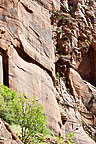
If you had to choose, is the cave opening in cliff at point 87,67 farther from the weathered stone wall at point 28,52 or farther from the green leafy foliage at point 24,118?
the green leafy foliage at point 24,118

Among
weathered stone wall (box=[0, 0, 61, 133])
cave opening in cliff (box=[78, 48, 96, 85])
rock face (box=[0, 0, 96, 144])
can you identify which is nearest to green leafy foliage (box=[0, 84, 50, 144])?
rock face (box=[0, 0, 96, 144])

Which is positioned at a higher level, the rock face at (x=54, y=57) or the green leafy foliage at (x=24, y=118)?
the rock face at (x=54, y=57)

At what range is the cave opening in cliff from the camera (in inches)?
1487

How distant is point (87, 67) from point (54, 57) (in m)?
6.24

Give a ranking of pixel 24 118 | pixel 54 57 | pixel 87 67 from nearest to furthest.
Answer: pixel 24 118, pixel 54 57, pixel 87 67

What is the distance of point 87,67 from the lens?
3822 cm

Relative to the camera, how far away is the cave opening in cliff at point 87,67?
37.8 metres

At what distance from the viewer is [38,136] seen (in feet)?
65.7

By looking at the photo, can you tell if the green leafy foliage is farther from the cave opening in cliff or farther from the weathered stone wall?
the cave opening in cliff

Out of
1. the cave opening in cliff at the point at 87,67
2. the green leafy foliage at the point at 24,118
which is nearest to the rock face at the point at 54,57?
the cave opening in cliff at the point at 87,67

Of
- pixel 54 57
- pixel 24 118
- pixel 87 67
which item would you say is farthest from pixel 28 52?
pixel 87 67

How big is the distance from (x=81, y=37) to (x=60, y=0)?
430 centimetres

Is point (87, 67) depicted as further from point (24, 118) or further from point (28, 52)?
point (24, 118)

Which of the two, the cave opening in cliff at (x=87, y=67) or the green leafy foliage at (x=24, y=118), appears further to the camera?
the cave opening in cliff at (x=87, y=67)
